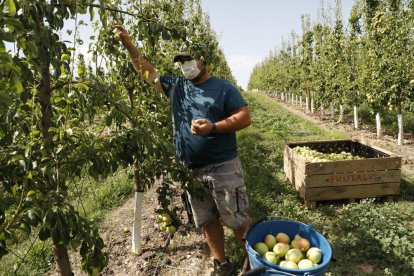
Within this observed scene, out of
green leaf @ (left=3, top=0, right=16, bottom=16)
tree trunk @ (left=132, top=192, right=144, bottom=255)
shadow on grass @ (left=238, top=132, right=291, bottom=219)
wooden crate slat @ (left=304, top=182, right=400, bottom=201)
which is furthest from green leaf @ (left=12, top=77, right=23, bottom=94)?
wooden crate slat @ (left=304, top=182, right=400, bottom=201)

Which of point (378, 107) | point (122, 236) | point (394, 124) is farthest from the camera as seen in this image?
point (394, 124)

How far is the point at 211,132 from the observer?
296cm

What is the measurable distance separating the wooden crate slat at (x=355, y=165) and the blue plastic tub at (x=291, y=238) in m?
2.15

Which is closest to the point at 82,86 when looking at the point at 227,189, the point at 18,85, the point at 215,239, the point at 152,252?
the point at 18,85

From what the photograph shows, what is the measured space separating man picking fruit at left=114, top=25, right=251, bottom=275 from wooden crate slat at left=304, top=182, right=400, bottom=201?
2012mm

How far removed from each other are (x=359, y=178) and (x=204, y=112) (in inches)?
116

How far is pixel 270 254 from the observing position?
2414 millimetres

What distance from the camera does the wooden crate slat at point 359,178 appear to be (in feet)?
15.9

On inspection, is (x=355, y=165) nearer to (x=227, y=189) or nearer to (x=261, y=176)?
(x=261, y=176)

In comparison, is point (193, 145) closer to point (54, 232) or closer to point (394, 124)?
point (54, 232)

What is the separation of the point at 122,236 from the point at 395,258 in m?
3.18

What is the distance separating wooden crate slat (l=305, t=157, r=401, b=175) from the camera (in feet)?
15.7

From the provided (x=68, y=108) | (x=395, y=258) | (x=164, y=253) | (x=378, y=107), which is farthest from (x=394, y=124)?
(x=68, y=108)

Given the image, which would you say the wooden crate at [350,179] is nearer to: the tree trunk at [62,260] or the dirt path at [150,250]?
the dirt path at [150,250]
